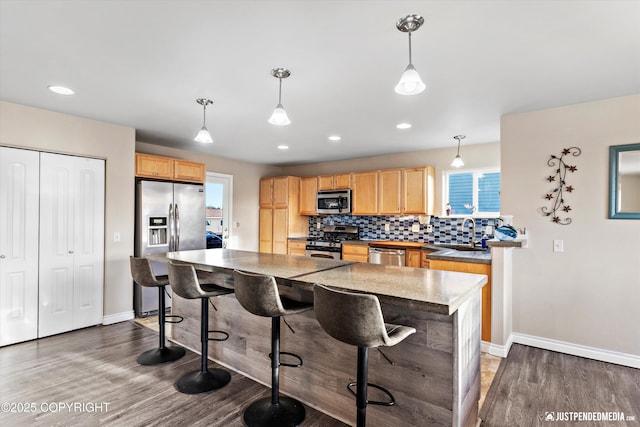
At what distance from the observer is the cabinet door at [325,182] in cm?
600

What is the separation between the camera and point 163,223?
4.27 metres

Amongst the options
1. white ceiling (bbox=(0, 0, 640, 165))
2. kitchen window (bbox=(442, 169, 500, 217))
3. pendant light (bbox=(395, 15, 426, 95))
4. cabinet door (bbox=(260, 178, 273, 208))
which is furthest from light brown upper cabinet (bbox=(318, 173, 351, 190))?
pendant light (bbox=(395, 15, 426, 95))

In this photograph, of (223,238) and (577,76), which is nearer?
(577,76)

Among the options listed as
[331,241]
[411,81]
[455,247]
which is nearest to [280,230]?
[331,241]

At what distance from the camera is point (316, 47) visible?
81.0 inches

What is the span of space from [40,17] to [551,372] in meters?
4.40

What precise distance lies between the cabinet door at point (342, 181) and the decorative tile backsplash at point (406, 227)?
25.7 inches

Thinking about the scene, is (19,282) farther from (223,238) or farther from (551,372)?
(551,372)

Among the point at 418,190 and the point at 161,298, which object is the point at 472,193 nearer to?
the point at 418,190

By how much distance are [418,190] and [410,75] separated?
3465 mm

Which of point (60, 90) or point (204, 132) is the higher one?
point (60, 90)

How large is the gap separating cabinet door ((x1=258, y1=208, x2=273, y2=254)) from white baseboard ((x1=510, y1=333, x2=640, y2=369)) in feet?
14.5

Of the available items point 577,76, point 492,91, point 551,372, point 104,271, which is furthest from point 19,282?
Result: point 577,76

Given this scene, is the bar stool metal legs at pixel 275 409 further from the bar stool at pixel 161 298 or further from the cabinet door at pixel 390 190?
the cabinet door at pixel 390 190
